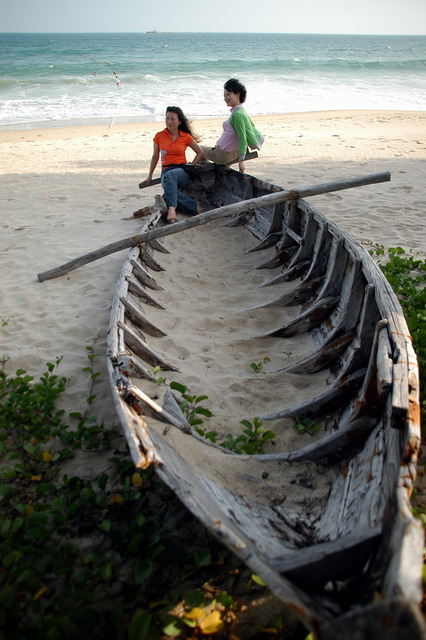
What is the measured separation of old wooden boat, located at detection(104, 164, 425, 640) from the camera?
4.58 ft

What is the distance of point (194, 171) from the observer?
6523mm

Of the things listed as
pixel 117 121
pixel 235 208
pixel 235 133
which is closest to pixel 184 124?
pixel 235 133

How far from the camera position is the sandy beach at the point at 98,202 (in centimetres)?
408

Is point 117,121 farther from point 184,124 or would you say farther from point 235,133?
point 235,133

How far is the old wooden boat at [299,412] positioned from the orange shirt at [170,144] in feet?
5.50

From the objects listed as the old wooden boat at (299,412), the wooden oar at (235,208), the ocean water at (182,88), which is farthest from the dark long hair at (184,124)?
the ocean water at (182,88)

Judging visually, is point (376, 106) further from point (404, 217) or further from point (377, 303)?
point (377, 303)

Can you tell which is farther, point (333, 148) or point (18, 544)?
point (333, 148)

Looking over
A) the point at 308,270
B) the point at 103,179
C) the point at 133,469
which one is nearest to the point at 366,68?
the point at 103,179

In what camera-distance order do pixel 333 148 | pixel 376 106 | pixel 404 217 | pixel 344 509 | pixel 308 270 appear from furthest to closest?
pixel 376 106 → pixel 333 148 → pixel 404 217 → pixel 308 270 → pixel 344 509

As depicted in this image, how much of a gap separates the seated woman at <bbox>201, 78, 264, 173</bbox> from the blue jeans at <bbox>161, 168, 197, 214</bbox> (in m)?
0.61

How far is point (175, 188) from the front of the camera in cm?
596

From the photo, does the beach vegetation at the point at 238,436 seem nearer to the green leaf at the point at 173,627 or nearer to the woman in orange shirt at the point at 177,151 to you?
the green leaf at the point at 173,627

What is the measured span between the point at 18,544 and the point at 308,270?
3350mm
